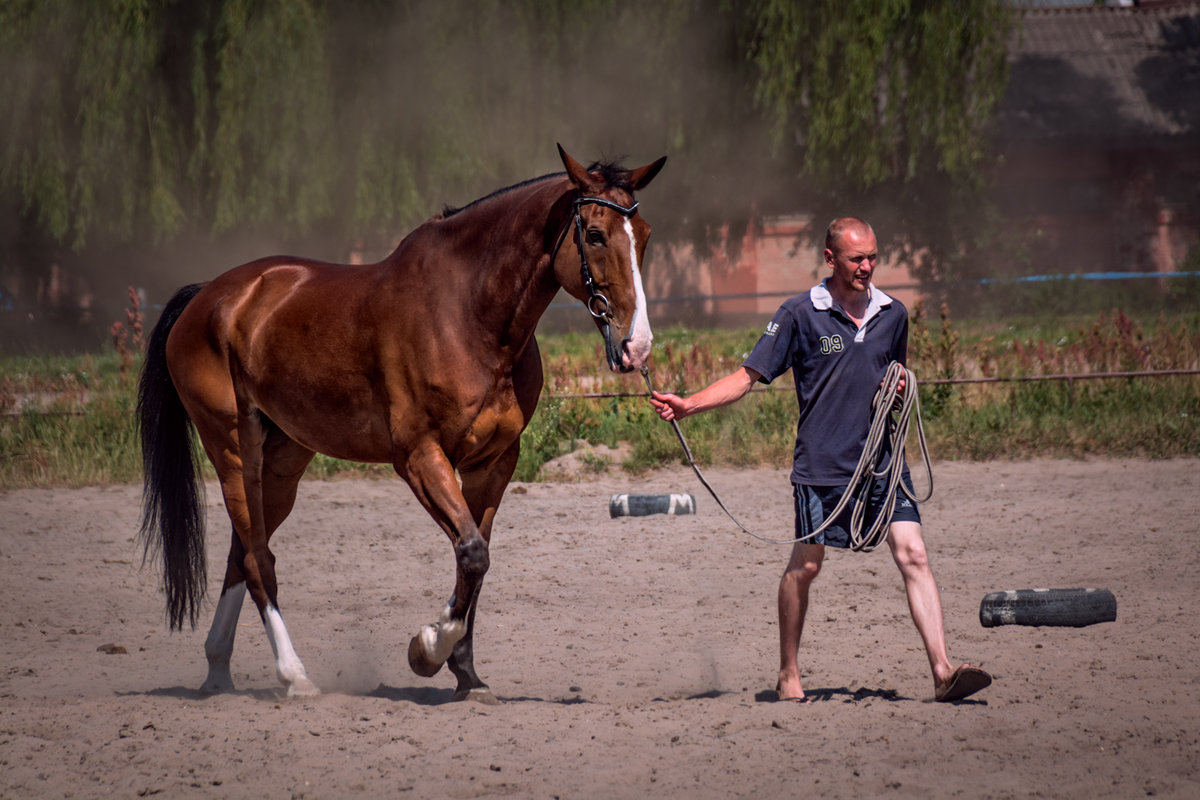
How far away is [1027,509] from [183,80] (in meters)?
16.3

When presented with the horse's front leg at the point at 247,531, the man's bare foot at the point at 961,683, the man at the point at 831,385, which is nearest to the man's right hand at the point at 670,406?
the man at the point at 831,385

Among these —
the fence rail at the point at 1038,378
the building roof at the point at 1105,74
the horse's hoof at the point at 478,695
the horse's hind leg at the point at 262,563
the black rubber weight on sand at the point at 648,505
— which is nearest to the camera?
the horse's hoof at the point at 478,695

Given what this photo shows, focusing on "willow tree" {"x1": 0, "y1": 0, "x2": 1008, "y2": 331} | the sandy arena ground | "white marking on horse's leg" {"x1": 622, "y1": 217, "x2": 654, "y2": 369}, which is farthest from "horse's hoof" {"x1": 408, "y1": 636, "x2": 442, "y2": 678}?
"willow tree" {"x1": 0, "y1": 0, "x2": 1008, "y2": 331}

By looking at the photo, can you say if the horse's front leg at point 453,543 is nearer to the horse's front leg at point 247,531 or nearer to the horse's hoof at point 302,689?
the horse's hoof at point 302,689

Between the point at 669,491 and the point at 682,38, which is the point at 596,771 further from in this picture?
the point at 682,38

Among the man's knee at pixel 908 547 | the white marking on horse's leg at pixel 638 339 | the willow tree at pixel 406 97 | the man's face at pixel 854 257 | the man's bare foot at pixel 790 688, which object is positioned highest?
the willow tree at pixel 406 97

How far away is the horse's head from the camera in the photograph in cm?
403

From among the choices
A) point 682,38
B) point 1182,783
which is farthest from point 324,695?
point 682,38

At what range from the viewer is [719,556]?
23.9 feet

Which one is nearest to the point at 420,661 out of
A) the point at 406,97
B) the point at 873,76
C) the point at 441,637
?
the point at 441,637

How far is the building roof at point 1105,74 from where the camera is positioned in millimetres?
30125

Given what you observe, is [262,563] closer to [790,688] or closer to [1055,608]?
[790,688]

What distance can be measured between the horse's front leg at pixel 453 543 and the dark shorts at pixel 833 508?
123cm

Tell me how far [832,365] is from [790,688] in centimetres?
122
